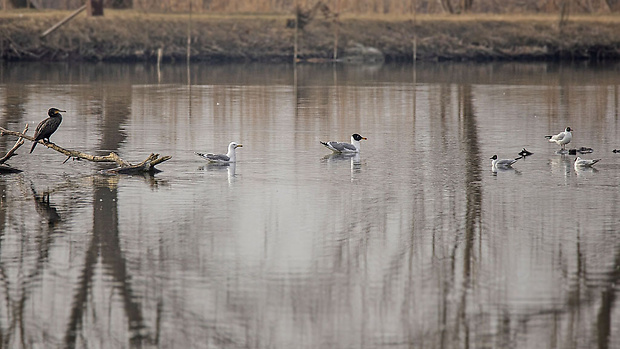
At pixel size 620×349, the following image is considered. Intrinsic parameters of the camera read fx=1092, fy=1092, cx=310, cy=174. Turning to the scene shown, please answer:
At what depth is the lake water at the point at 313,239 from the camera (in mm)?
9133

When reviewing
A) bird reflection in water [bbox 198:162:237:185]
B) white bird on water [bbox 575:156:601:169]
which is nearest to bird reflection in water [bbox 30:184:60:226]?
A: bird reflection in water [bbox 198:162:237:185]

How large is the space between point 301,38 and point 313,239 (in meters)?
46.8

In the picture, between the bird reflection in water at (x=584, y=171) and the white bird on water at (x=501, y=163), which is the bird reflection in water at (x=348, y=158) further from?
the bird reflection in water at (x=584, y=171)

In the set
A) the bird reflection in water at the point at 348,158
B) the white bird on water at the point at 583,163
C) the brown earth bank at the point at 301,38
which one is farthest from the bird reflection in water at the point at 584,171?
the brown earth bank at the point at 301,38

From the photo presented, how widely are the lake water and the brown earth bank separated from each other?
99.4ft

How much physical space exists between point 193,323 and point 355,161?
9.93 m

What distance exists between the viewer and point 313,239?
482 inches

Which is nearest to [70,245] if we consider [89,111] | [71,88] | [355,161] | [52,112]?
[52,112]

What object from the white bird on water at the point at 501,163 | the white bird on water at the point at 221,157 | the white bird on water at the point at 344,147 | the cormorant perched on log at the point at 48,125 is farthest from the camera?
the white bird on water at the point at 344,147

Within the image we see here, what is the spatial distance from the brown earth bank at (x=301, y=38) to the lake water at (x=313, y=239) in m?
30.3

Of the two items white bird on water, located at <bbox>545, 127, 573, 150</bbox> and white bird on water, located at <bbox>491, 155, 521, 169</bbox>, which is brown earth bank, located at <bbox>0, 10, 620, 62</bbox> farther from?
white bird on water, located at <bbox>491, 155, 521, 169</bbox>

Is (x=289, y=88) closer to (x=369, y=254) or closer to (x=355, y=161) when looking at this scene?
(x=355, y=161)

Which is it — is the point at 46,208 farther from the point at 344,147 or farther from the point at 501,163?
the point at 501,163

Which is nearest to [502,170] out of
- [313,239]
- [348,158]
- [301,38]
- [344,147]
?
[348,158]
